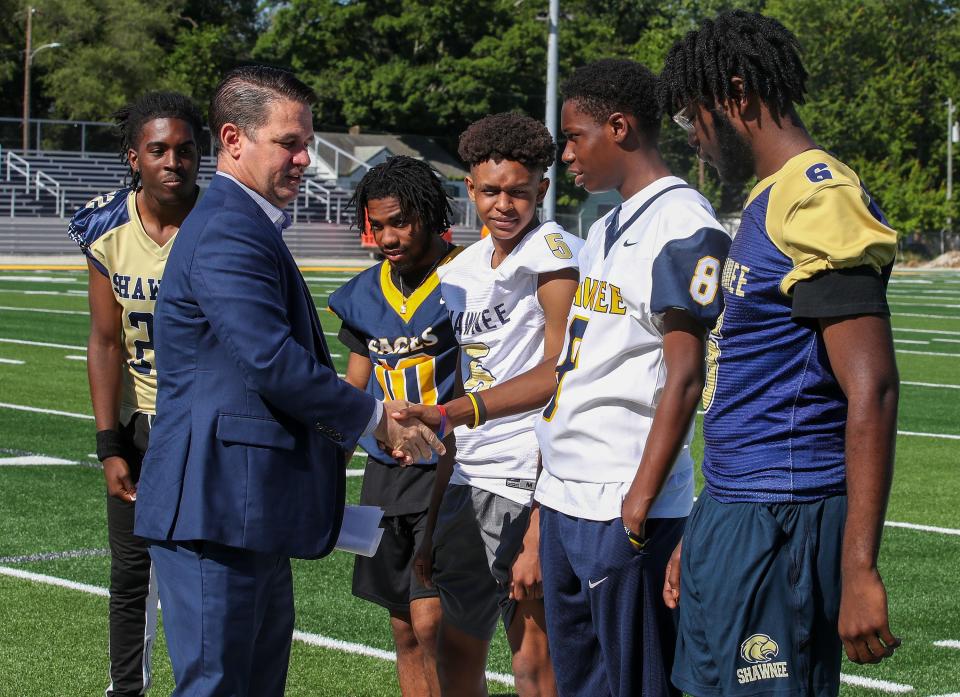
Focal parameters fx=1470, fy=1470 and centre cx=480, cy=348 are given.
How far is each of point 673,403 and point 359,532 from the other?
3.05ft

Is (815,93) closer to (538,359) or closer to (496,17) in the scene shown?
(496,17)

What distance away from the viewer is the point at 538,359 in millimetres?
4523

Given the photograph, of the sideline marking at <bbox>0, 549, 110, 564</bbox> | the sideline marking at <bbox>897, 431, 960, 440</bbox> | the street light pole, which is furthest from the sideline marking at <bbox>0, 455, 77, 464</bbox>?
the street light pole

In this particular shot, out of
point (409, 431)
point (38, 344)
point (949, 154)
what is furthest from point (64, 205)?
point (409, 431)

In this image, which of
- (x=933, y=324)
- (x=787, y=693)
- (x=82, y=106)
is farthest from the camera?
(x=82, y=106)

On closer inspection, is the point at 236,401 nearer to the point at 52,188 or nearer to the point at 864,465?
the point at 864,465

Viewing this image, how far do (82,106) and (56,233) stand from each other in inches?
731

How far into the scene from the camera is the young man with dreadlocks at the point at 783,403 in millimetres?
2885

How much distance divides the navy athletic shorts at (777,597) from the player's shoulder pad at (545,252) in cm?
141

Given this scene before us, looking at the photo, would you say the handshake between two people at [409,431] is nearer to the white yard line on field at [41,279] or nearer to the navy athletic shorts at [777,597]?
the navy athletic shorts at [777,597]

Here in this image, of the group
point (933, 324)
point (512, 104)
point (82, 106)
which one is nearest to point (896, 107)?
point (512, 104)

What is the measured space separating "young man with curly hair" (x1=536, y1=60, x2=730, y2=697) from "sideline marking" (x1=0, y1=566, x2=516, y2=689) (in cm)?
197

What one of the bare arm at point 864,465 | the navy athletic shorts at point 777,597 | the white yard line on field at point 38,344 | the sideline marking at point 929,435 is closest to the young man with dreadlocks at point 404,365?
the navy athletic shorts at point 777,597

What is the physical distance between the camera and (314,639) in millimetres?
6117
